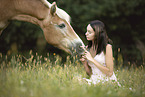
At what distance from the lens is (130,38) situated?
1003cm

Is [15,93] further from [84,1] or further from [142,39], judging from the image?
[142,39]

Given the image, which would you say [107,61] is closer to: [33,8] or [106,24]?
[33,8]

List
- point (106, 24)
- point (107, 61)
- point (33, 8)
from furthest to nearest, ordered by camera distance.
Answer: point (106, 24) < point (33, 8) < point (107, 61)

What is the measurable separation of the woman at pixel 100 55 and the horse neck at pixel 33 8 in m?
1.66

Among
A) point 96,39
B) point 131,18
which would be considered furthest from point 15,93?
point 131,18

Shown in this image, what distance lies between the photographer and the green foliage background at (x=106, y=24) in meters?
7.64

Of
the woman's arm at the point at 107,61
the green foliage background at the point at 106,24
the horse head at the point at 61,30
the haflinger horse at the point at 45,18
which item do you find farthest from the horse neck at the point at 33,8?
the green foliage background at the point at 106,24

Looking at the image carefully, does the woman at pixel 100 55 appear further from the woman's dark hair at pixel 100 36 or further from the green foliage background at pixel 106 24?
the green foliage background at pixel 106 24

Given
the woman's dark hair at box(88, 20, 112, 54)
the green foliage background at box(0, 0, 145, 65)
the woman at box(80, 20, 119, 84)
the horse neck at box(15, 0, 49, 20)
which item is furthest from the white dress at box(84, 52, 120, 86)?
the green foliage background at box(0, 0, 145, 65)

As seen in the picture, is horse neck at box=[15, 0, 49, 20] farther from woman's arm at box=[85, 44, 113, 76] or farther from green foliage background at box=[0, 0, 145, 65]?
green foliage background at box=[0, 0, 145, 65]

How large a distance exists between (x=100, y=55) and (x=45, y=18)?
77.4 inches

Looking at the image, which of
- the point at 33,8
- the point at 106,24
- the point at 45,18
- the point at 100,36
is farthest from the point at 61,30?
the point at 106,24

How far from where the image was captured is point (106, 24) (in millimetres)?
9133

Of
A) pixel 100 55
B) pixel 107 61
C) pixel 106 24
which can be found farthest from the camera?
pixel 106 24
